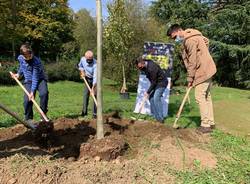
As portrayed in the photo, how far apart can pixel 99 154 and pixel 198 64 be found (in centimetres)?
371

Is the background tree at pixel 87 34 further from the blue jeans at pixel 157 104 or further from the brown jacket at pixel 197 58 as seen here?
the brown jacket at pixel 197 58

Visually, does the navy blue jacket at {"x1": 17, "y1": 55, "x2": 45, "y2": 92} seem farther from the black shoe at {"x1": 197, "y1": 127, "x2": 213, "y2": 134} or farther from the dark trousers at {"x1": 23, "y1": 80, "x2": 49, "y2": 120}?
the black shoe at {"x1": 197, "y1": 127, "x2": 213, "y2": 134}

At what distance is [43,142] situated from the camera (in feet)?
23.7

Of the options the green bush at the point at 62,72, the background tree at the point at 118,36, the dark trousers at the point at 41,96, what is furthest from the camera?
the green bush at the point at 62,72

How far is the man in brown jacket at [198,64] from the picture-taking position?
9148 mm

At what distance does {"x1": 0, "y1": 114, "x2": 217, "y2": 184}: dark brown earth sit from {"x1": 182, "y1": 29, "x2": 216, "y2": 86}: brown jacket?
1.25 m

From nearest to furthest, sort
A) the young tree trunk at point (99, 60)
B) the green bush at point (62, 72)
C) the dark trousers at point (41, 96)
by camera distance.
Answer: the young tree trunk at point (99, 60) → the dark trousers at point (41, 96) → the green bush at point (62, 72)

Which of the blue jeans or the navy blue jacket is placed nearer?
the navy blue jacket

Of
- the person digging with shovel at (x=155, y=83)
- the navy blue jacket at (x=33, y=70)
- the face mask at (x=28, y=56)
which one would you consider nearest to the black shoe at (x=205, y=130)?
the person digging with shovel at (x=155, y=83)

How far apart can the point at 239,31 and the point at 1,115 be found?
30.2m

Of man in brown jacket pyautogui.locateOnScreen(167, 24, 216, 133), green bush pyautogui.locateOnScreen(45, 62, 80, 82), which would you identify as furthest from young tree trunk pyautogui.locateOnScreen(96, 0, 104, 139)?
green bush pyautogui.locateOnScreen(45, 62, 80, 82)

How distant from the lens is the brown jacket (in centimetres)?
915

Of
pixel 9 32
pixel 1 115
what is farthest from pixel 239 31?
pixel 1 115

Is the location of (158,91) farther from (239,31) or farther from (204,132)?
(239,31)
